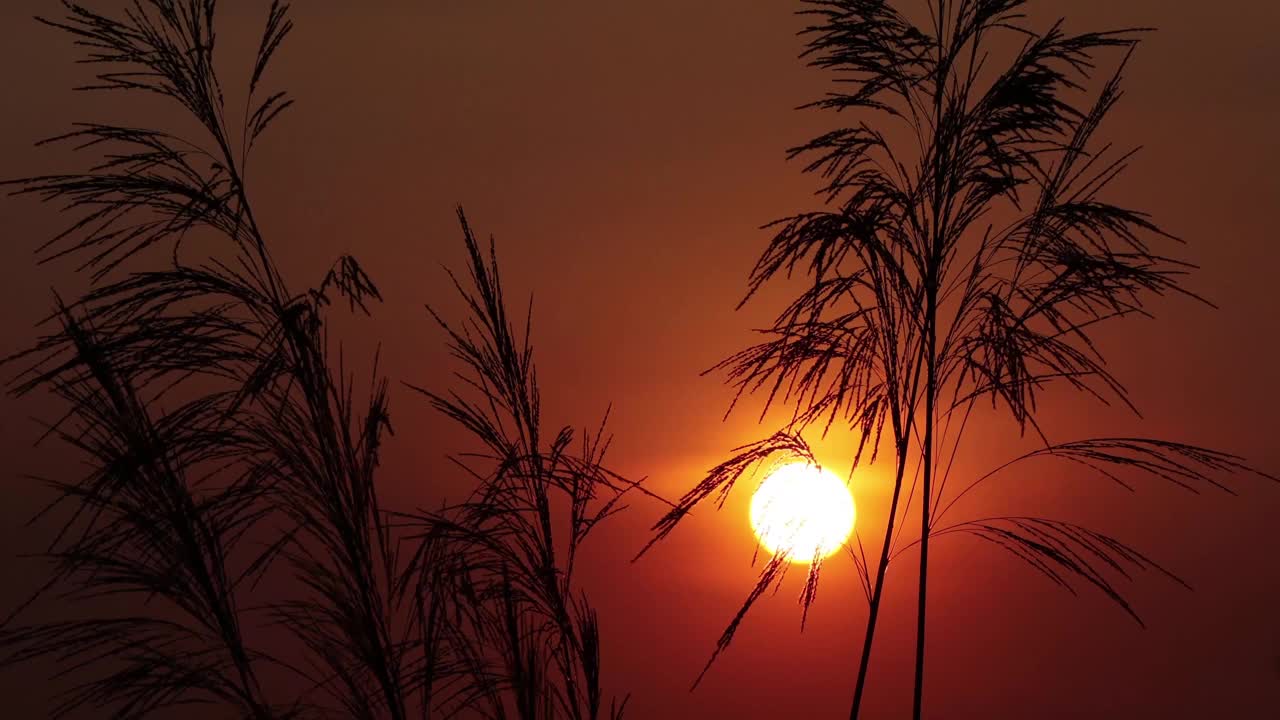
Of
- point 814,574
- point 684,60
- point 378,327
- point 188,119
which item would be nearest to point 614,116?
point 684,60

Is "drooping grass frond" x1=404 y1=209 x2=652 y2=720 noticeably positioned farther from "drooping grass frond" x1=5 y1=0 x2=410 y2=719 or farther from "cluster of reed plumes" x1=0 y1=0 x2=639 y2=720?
"drooping grass frond" x1=5 y1=0 x2=410 y2=719

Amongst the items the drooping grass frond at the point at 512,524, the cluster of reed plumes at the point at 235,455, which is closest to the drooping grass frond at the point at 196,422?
the cluster of reed plumes at the point at 235,455

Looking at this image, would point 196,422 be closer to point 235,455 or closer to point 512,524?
point 235,455

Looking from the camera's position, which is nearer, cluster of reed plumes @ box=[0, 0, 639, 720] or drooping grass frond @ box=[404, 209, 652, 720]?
cluster of reed plumes @ box=[0, 0, 639, 720]

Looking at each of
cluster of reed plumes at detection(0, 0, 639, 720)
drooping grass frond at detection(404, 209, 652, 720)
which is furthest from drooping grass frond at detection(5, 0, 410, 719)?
drooping grass frond at detection(404, 209, 652, 720)

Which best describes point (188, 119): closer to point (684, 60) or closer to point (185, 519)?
point (684, 60)

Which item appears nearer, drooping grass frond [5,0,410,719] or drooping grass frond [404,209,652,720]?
drooping grass frond [5,0,410,719]

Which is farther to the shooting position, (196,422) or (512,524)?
(512,524)

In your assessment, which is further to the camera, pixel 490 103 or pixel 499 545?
pixel 490 103

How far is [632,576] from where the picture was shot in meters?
3.27

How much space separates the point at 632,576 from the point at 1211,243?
2076 mm

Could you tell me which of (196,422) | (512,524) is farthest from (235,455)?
(512,524)

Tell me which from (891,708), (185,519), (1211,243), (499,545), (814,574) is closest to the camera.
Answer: (185,519)

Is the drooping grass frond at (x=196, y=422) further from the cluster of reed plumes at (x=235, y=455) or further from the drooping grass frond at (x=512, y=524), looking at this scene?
the drooping grass frond at (x=512, y=524)
